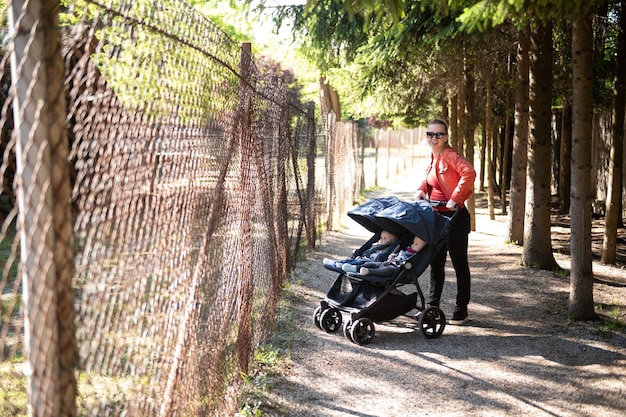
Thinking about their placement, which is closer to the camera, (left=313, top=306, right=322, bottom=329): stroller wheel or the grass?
the grass

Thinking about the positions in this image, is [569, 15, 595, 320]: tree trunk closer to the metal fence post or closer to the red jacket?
the red jacket

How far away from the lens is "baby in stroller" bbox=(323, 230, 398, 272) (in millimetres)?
6199

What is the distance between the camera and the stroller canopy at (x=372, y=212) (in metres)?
6.52

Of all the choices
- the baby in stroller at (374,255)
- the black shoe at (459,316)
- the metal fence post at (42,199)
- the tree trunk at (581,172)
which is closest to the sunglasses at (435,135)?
the baby in stroller at (374,255)

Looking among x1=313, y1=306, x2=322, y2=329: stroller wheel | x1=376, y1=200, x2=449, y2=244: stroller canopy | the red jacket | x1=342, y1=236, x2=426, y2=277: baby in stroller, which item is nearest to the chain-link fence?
x1=313, y1=306, x2=322, y2=329: stroller wheel

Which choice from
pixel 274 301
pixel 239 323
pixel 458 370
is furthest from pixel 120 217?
pixel 274 301

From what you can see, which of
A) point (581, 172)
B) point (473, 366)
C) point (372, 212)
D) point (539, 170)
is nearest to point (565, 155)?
point (539, 170)

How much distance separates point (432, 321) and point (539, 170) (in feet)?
12.8

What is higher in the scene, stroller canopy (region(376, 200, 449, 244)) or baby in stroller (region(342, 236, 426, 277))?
stroller canopy (region(376, 200, 449, 244))

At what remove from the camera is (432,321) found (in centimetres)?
632

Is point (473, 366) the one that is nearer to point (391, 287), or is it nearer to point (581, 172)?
point (391, 287)

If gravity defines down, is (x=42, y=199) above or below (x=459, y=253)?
above

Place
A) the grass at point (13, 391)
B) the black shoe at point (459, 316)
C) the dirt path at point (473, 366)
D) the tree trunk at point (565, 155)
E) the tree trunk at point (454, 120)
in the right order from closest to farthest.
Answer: the grass at point (13, 391) → the dirt path at point (473, 366) → the black shoe at point (459, 316) → the tree trunk at point (565, 155) → the tree trunk at point (454, 120)

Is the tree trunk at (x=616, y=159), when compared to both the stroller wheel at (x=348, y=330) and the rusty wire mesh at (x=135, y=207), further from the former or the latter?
the rusty wire mesh at (x=135, y=207)
